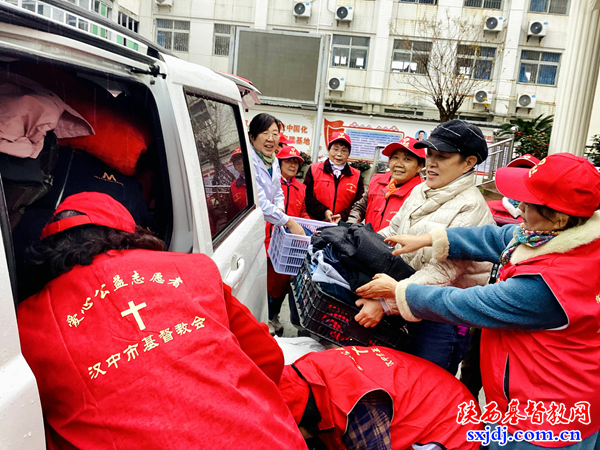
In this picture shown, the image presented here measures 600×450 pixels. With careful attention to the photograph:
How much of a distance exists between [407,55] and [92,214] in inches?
944

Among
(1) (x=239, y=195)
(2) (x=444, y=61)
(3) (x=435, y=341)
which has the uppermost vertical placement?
(2) (x=444, y=61)

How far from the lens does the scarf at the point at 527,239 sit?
5.84ft

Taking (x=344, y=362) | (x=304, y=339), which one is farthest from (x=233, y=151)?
(x=344, y=362)

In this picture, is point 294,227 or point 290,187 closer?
Result: point 294,227

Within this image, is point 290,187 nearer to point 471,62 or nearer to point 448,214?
point 448,214

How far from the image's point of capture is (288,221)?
3.71 meters

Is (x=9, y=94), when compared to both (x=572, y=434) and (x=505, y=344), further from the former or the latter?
(x=572, y=434)

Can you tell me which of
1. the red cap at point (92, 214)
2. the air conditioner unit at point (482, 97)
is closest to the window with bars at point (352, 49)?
the air conditioner unit at point (482, 97)

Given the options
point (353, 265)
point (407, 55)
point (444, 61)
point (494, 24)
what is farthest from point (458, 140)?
point (494, 24)

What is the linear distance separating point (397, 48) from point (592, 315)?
23.5m

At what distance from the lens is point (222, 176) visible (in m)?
2.29

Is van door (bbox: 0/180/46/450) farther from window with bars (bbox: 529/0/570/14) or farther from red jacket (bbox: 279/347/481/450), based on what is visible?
window with bars (bbox: 529/0/570/14)

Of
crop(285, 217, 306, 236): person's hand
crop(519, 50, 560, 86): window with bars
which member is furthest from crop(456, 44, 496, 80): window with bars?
crop(285, 217, 306, 236): person's hand

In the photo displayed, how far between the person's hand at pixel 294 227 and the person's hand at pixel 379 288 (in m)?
1.54
